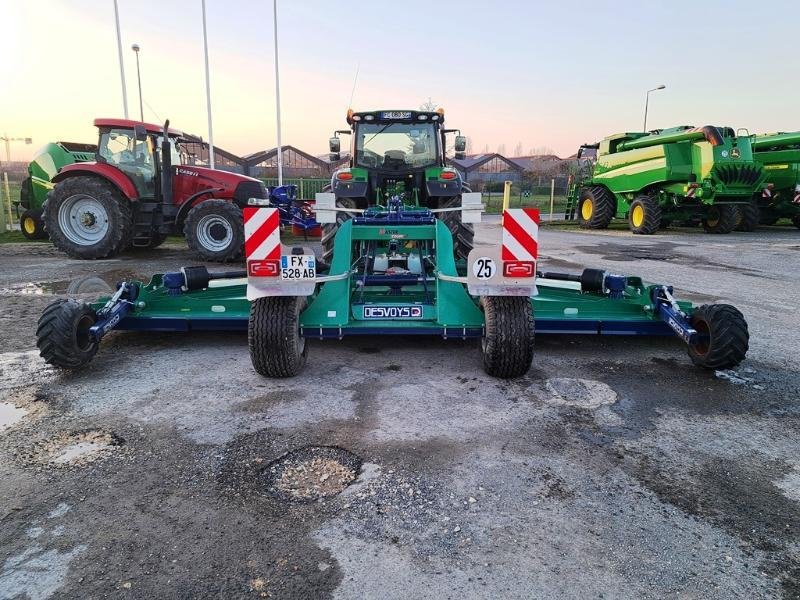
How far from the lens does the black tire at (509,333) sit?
4.05 metres

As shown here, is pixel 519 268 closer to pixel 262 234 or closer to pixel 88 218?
pixel 262 234

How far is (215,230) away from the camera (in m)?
9.95

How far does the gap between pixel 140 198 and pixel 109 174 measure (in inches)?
25.5

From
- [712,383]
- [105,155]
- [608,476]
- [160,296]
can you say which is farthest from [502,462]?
[105,155]

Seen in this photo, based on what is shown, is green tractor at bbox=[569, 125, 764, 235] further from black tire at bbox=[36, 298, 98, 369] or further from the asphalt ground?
black tire at bbox=[36, 298, 98, 369]

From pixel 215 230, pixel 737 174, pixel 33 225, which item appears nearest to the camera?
pixel 215 230

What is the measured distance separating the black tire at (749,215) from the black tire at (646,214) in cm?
264

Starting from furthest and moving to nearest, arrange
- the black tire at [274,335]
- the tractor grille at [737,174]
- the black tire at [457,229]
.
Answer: the tractor grille at [737,174] → the black tire at [457,229] → the black tire at [274,335]

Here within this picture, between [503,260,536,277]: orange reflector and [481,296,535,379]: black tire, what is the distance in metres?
0.26

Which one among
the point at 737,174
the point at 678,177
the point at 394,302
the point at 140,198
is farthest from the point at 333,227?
the point at 737,174

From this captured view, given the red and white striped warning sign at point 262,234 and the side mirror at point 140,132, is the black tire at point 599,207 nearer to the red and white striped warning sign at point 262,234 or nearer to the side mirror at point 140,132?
the side mirror at point 140,132

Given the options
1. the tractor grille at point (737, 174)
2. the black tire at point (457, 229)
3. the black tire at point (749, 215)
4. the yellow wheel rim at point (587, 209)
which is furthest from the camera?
the yellow wheel rim at point (587, 209)

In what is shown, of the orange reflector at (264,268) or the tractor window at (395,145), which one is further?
the tractor window at (395,145)

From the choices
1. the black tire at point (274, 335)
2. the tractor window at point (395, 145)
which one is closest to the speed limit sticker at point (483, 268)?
the black tire at point (274, 335)
